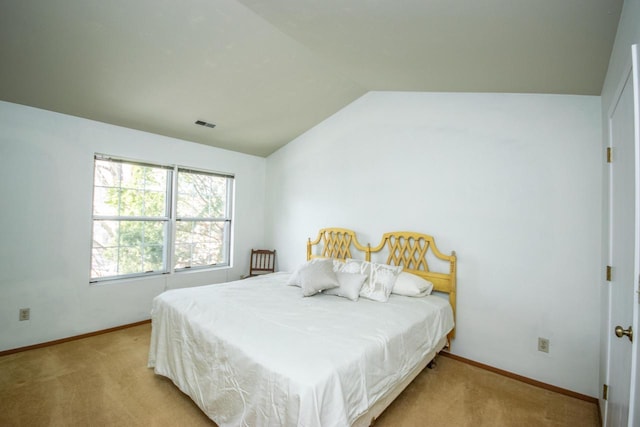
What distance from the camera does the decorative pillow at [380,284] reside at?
2.65 meters

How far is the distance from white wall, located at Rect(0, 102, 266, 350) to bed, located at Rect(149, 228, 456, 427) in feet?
4.45

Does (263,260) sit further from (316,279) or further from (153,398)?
(153,398)

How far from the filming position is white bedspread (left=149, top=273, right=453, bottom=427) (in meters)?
1.39

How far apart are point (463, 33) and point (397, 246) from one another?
2.11 metres

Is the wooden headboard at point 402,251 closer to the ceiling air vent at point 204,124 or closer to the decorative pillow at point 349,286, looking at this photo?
the decorative pillow at point 349,286

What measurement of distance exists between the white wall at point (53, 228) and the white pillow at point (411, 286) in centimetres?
305

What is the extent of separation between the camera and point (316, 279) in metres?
2.73

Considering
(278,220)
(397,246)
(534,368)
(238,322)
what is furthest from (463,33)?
(278,220)

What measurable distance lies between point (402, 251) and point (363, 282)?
2.42ft

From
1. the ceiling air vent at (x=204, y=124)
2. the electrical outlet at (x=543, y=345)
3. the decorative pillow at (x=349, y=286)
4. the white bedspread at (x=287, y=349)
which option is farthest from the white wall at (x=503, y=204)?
the ceiling air vent at (x=204, y=124)

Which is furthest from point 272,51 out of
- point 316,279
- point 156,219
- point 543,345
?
point 543,345

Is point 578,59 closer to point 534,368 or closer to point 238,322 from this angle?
point 534,368

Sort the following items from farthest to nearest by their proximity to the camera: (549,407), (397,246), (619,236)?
(397,246) < (549,407) < (619,236)

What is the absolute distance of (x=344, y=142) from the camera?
3.88 m
